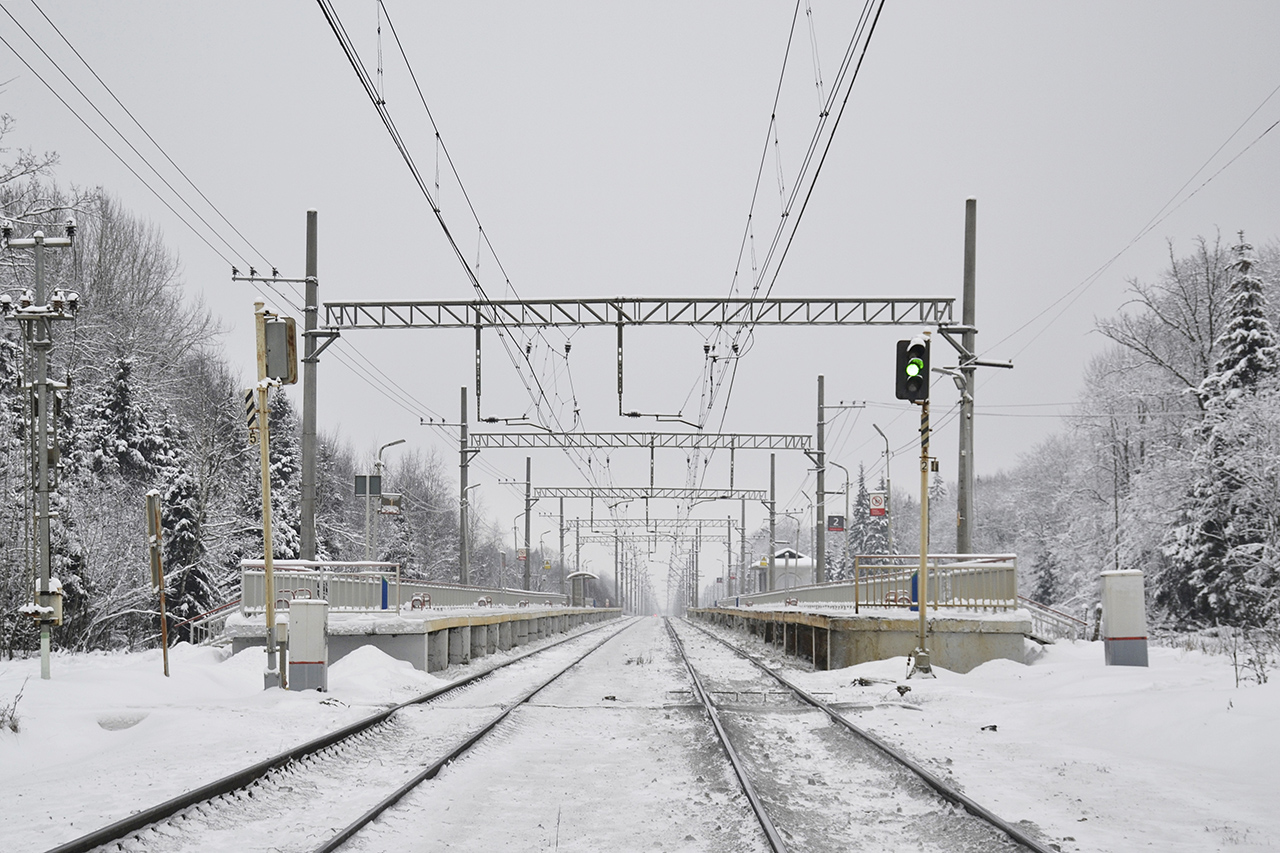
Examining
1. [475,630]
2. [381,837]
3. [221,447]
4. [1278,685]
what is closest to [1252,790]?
[1278,685]

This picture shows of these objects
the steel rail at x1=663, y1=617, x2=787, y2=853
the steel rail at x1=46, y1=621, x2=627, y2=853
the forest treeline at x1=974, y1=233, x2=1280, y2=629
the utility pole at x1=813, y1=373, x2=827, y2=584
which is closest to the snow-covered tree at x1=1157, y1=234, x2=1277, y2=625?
the forest treeline at x1=974, y1=233, x2=1280, y2=629

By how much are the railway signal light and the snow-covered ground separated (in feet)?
14.1

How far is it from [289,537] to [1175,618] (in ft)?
126

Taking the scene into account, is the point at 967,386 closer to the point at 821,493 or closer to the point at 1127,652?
the point at 1127,652

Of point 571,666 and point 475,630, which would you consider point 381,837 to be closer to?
point 571,666

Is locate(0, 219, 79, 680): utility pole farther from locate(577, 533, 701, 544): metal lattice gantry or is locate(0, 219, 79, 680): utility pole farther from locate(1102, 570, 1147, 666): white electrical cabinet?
locate(577, 533, 701, 544): metal lattice gantry

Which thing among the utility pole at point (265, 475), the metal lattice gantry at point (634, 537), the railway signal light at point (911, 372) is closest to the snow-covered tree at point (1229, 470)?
the railway signal light at point (911, 372)

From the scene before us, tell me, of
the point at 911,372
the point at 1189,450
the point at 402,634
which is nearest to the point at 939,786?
the point at 911,372

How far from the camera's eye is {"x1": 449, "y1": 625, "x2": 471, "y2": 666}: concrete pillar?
80.6ft

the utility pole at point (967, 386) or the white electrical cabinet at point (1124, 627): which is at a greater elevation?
the utility pole at point (967, 386)

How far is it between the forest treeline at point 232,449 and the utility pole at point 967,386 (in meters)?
5.53

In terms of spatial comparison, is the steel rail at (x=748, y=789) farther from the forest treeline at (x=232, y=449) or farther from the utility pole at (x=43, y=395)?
the forest treeline at (x=232, y=449)

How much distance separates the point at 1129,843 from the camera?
704cm

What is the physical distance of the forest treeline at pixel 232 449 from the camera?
96.8 feet
